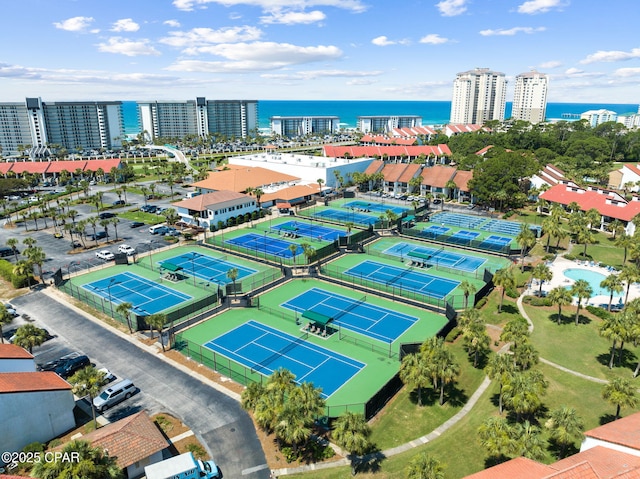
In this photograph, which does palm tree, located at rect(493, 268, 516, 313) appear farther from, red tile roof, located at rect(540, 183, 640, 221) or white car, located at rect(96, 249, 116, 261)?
white car, located at rect(96, 249, 116, 261)

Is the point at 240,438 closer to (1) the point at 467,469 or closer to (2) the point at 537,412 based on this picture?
(1) the point at 467,469

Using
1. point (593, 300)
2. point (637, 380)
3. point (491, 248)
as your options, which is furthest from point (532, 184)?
point (637, 380)

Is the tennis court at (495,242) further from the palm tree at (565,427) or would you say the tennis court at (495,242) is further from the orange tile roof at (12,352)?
the orange tile roof at (12,352)

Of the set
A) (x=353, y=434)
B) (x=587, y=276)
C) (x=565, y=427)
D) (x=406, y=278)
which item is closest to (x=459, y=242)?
(x=406, y=278)

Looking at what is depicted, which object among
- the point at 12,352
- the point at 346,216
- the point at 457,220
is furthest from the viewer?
the point at 346,216

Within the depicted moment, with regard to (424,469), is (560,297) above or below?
below

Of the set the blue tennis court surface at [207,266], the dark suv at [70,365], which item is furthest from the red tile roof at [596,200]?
the dark suv at [70,365]

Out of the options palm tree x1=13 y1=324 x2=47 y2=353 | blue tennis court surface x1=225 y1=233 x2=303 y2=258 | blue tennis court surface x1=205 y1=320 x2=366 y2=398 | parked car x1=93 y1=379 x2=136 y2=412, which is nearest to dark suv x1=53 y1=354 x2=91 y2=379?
palm tree x1=13 y1=324 x2=47 y2=353

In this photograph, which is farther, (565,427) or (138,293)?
(138,293)

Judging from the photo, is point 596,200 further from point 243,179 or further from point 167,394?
point 167,394
